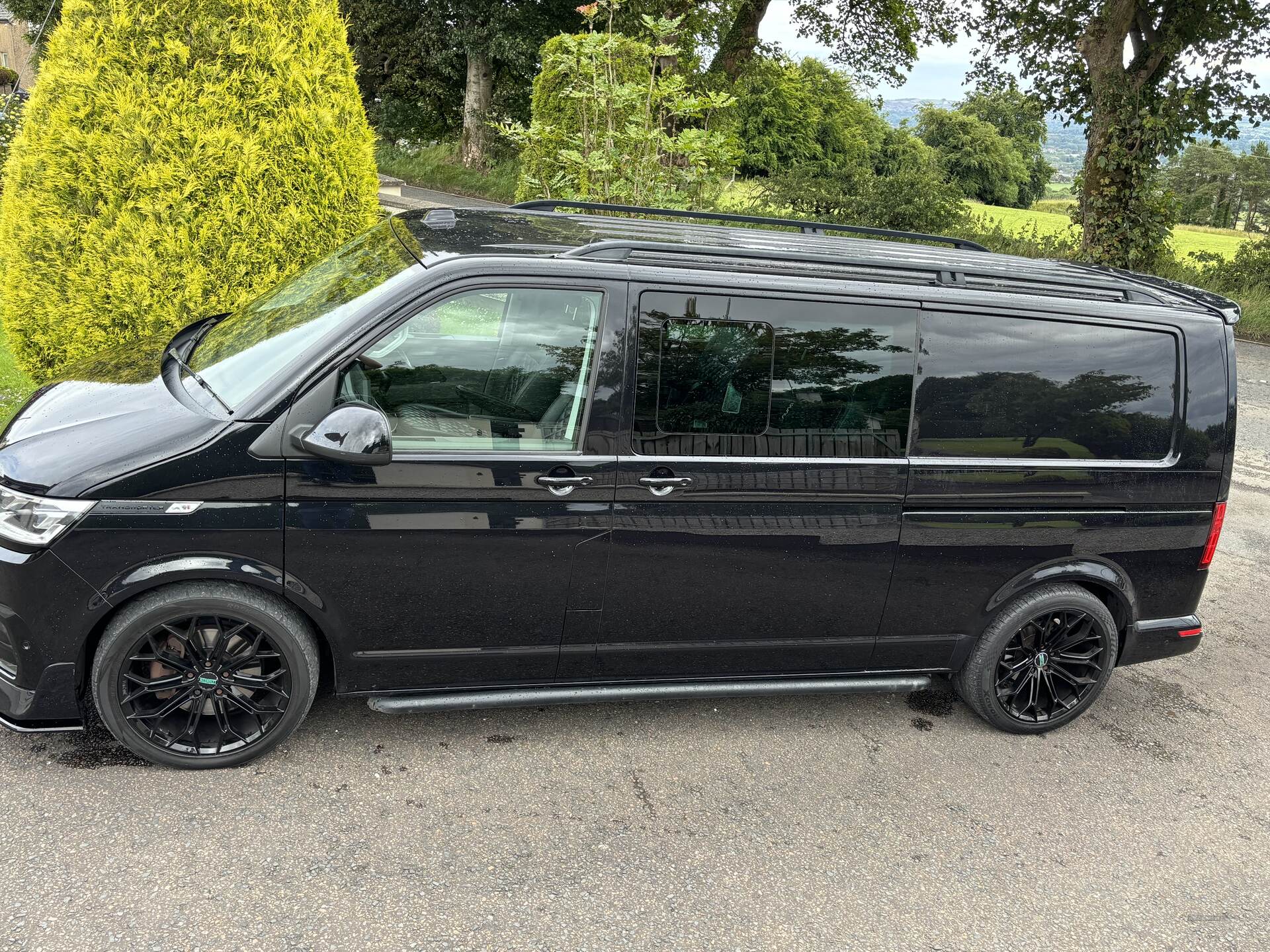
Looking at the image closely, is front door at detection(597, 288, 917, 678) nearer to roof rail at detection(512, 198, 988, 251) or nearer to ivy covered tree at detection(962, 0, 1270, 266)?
roof rail at detection(512, 198, 988, 251)

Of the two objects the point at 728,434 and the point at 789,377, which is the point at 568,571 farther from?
the point at 789,377

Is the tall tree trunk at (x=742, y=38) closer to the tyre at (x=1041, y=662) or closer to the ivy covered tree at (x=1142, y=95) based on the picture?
the ivy covered tree at (x=1142, y=95)

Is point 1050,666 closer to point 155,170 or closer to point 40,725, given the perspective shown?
point 40,725

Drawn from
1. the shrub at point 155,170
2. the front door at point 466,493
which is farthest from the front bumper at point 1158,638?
the shrub at point 155,170

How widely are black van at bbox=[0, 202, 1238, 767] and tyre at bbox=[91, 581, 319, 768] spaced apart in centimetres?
1

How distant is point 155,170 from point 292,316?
2.91 m

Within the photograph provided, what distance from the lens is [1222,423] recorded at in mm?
4211

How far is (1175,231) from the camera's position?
70.4 feet

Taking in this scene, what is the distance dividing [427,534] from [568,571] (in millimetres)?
516

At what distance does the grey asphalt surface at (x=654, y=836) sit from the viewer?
118 inches

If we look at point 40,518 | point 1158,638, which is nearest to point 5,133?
point 40,518

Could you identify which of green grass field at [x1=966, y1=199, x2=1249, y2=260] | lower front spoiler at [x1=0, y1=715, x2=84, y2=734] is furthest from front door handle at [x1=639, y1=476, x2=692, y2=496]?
green grass field at [x1=966, y1=199, x2=1249, y2=260]

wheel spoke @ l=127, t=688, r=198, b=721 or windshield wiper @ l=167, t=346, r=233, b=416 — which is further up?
windshield wiper @ l=167, t=346, r=233, b=416

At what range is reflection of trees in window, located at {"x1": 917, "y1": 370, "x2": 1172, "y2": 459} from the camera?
393 cm
